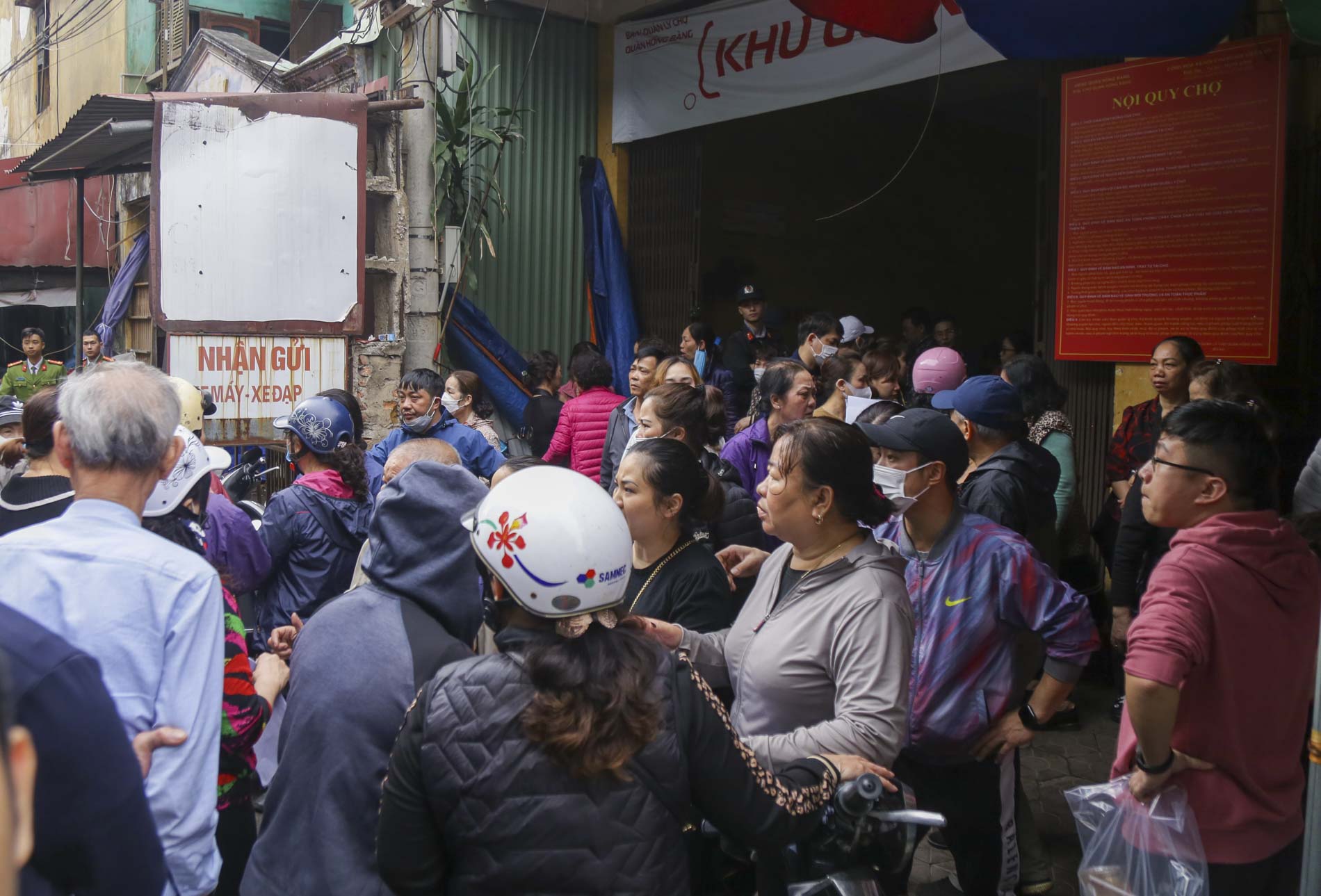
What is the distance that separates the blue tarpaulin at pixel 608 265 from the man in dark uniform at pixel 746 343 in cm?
167

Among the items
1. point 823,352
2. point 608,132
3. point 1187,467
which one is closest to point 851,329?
point 823,352

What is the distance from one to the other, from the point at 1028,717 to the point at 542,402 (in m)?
5.31

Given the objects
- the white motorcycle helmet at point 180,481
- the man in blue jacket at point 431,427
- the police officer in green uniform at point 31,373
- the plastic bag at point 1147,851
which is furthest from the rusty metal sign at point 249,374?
the police officer in green uniform at point 31,373

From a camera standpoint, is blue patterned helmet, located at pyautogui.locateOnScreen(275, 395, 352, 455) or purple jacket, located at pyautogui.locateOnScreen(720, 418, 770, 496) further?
purple jacket, located at pyautogui.locateOnScreen(720, 418, 770, 496)

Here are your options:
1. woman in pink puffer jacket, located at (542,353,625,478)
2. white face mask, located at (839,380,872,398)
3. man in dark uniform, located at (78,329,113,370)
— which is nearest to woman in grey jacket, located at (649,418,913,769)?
white face mask, located at (839,380,872,398)

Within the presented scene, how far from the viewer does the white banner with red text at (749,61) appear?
287 inches

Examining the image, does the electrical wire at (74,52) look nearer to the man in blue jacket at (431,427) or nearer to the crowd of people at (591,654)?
the man in blue jacket at (431,427)

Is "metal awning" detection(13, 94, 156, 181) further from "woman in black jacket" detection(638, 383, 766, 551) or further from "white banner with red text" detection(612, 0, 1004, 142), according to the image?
"woman in black jacket" detection(638, 383, 766, 551)

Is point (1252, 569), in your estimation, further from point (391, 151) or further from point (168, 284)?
point (391, 151)

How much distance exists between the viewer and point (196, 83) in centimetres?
1295

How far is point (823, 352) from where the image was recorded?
7.36 metres

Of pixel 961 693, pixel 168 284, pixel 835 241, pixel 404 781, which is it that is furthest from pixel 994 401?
pixel 835 241

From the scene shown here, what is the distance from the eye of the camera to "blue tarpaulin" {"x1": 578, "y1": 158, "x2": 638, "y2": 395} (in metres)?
10.1

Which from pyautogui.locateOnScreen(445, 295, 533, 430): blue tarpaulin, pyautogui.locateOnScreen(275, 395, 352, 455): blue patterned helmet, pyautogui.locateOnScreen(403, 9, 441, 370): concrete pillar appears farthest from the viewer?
pyautogui.locateOnScreen(445, 295, 533, 430): blue tarpaulin
